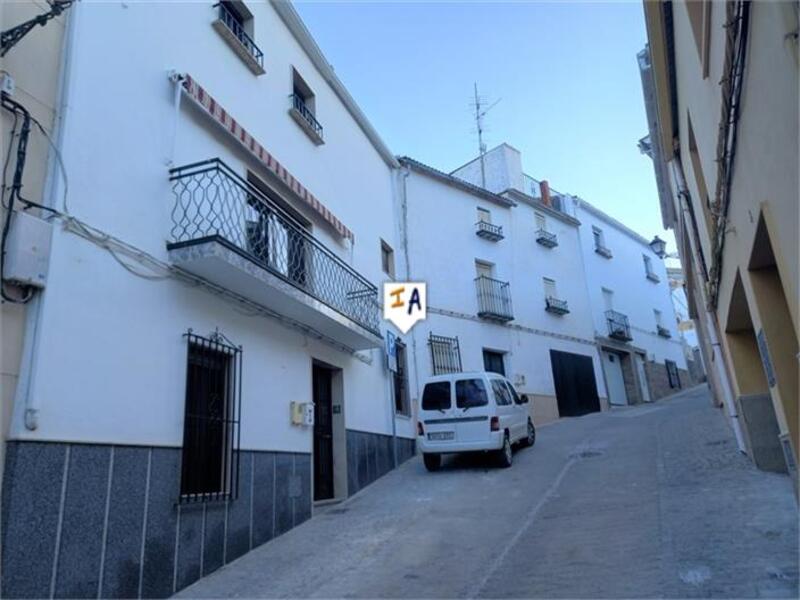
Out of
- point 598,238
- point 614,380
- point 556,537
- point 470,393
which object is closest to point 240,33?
point 470,393

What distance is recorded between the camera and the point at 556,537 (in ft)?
20.5

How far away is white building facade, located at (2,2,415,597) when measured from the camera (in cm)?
464

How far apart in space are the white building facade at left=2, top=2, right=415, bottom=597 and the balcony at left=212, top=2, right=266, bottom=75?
0.03 meters

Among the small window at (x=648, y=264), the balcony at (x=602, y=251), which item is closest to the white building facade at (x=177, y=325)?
the balcony at (x=602, y=251)

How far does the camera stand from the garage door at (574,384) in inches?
750

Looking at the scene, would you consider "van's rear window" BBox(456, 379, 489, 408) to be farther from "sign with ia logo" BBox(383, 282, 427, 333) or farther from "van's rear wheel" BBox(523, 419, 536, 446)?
"sign with ia logo" BBox(383, 282, 427, 333)

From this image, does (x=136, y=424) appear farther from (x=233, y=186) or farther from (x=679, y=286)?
(x=679, y=286)

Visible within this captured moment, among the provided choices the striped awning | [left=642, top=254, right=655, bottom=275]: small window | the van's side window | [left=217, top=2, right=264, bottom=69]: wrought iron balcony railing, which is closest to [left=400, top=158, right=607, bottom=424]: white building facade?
the van's side window

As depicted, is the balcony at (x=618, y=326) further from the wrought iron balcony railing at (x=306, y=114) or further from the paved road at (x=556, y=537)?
the wrought iron balcony railing at (x=306, y=114)

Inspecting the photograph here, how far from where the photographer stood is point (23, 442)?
4297mm

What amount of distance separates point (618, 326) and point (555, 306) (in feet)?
15.5

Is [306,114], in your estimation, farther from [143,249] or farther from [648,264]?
[648,264]

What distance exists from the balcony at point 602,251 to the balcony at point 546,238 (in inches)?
146

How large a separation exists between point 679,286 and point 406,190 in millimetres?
26472
